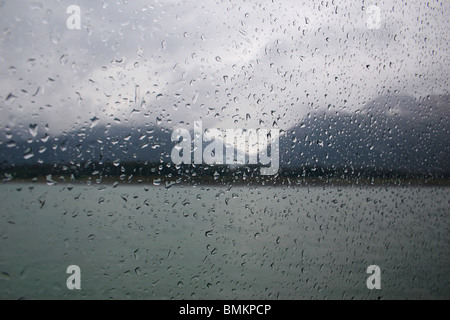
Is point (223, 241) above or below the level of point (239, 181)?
below

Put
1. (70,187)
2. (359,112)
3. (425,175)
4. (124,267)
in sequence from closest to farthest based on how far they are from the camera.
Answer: (70,187) < (124,267) < (359,112) < (425,175)

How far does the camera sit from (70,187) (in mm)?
1633

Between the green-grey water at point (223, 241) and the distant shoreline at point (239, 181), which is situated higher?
the distant shoreline at point (239, 181)

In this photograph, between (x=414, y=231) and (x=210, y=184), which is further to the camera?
(x=414, y=231)

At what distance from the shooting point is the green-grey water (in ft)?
5.35

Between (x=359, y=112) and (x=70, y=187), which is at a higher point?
(x=359, y=112)

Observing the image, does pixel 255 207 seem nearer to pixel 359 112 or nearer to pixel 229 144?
pixel 229 144

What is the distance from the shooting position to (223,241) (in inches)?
74.8

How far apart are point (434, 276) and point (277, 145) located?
1256 millimetres

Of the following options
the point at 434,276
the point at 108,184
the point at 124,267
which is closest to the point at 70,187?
the point at 108,184

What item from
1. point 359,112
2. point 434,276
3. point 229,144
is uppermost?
point 359,112

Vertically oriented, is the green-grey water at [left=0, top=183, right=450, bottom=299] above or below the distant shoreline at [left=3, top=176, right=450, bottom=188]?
below

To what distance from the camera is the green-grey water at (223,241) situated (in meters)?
1.63
